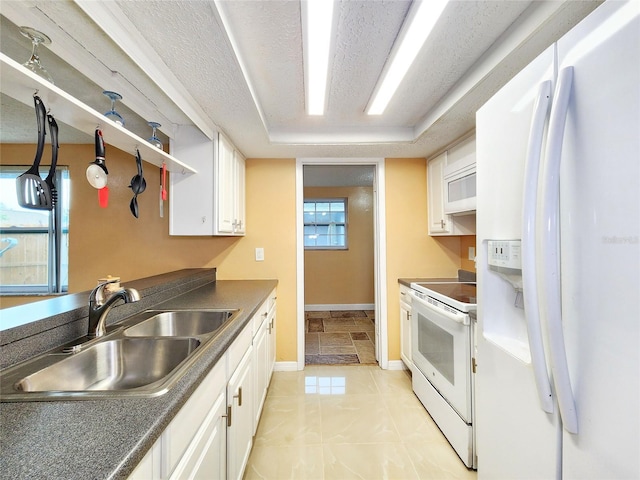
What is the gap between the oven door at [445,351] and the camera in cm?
161

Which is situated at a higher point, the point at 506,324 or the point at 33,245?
the point at 33,245

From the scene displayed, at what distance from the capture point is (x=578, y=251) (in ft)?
2.24

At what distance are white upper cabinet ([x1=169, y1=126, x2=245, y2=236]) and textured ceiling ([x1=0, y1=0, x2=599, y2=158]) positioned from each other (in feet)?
0.42

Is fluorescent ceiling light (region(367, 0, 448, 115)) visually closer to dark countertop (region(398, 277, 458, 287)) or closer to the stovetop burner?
the stovetop burner

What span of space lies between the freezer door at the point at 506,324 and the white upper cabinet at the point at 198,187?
1818mm

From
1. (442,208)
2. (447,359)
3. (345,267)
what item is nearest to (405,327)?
(447,359)

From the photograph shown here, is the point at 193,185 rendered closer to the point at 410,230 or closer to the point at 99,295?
the point at 99,295

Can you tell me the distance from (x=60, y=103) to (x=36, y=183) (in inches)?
13.5

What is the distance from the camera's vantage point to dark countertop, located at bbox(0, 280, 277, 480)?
0.50m

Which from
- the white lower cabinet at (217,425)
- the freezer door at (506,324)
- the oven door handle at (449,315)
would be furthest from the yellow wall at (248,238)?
the freezer door at (506,324)

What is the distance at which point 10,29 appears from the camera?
129 centimetres

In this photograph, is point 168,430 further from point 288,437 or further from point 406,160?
point 406,160

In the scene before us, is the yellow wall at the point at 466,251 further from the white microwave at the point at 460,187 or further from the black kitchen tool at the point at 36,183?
the black kitchen tool at the point at 36,183

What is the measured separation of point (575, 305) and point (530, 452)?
1.68 ft
